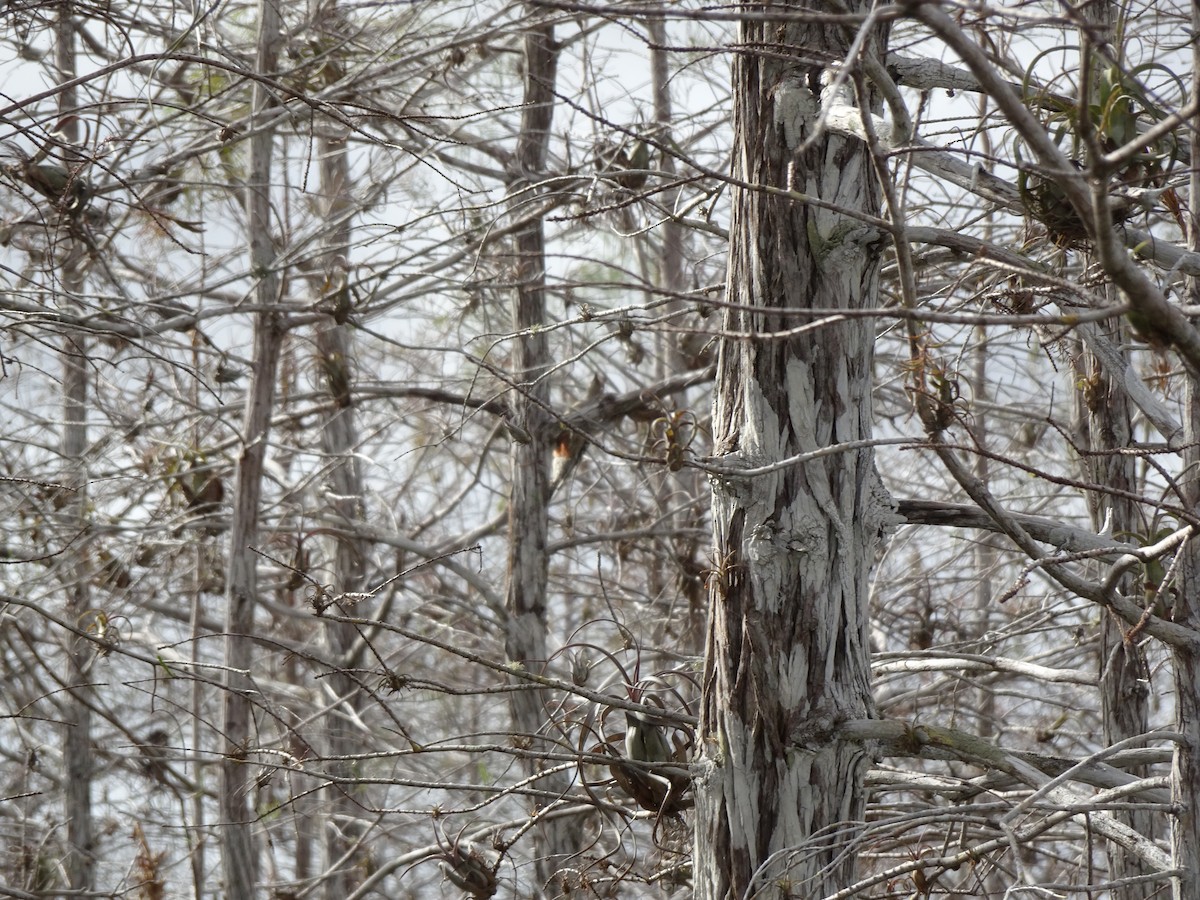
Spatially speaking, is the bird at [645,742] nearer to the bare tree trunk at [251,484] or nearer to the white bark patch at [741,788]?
the white bark patch at [741,788]

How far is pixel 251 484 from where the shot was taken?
650 centimetres

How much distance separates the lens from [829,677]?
318 centimetres

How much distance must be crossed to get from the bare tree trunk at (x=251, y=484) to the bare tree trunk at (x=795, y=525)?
11.8ft

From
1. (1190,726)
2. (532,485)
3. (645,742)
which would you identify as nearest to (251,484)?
(532,485)

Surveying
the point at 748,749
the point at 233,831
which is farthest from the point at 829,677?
the point at 233,831

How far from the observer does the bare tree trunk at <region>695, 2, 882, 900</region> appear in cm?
318

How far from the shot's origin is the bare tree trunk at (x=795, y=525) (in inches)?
125

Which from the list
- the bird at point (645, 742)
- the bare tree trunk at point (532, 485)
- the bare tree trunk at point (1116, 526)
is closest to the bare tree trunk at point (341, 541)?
the bare tree trunk at point (532, 485)

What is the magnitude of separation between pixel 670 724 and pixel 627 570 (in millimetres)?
6247

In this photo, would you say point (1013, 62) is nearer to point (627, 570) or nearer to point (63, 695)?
point (627, 570)

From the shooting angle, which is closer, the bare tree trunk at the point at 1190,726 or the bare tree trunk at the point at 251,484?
the bare tree trunk at the point at 1190,726

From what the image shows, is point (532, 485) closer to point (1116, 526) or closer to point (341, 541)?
point (341, 541)

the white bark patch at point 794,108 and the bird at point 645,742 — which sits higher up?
the white bark patch at point 794,108

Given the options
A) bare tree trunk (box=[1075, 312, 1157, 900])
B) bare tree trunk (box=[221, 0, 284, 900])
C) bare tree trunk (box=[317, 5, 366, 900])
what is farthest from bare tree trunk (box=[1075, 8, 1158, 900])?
bare tree trunk (box=[317, 5, 366, 900])
